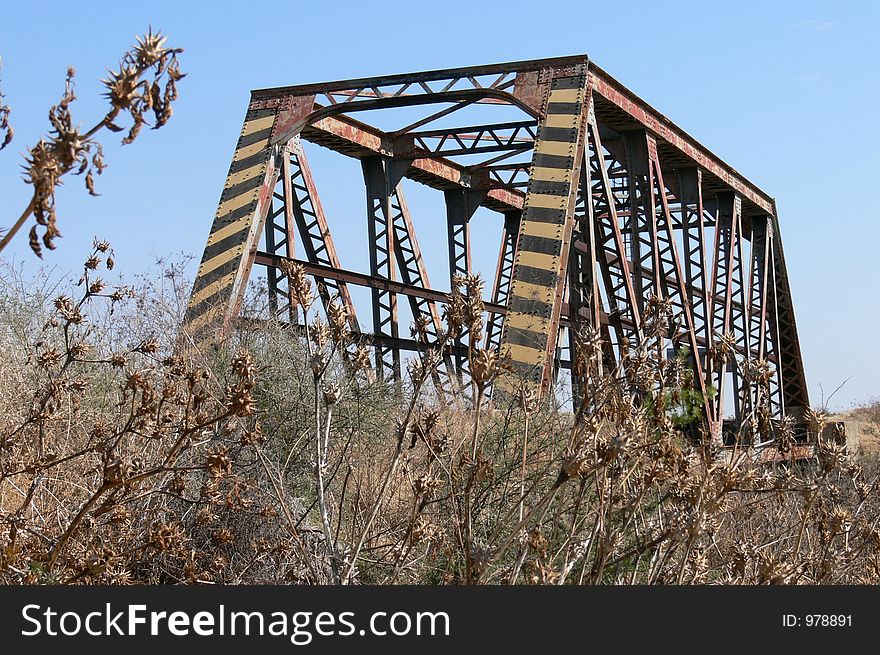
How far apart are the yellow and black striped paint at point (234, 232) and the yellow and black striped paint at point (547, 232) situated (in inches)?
133

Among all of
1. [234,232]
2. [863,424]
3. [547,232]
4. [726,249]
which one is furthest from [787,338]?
[863,424]

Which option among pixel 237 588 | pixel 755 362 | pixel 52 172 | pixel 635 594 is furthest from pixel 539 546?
pixel 52 172

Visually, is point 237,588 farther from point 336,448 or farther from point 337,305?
point 336,448

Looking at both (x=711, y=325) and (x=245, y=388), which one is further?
(x=711, y=325)

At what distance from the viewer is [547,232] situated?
1127 cm

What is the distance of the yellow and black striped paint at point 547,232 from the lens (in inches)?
421

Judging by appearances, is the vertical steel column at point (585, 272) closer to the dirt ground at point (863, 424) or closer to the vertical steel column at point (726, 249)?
the vertical steel column at point (726, 249)

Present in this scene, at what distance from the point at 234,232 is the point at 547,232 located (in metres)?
4.10

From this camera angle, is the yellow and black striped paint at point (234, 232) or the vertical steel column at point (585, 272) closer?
the vertical steel column at point (585, 272)

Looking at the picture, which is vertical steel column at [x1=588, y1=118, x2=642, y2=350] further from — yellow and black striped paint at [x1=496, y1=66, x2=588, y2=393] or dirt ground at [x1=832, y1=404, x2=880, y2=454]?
dirt ground at [x1=832, y1=404, x2=880, y2=454]

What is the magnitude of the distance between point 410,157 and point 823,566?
13.5 m

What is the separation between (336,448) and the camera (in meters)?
7.91

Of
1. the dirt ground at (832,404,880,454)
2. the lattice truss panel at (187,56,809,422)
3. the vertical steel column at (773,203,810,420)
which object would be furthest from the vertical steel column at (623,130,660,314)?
the dirt ground at (832,404,880,454)

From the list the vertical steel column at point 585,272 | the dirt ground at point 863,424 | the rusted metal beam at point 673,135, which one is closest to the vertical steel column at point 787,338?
the rusted metal beam at point 673,135
